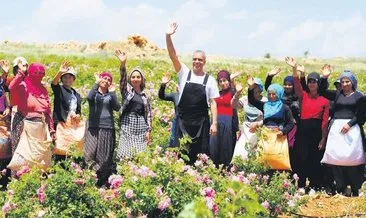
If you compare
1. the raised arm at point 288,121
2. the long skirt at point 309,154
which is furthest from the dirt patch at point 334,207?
the raised arm at point 288,121

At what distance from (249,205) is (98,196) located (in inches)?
108

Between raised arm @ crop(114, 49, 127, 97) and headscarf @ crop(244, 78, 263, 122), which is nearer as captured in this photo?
raised arm @ crop(114, 49, 127, 97)

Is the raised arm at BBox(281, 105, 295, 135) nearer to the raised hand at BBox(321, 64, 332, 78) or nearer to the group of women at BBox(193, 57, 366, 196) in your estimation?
the group of women at BBox(193, 57, 366, 196)

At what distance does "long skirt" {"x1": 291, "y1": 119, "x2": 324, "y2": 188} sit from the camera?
8414mm

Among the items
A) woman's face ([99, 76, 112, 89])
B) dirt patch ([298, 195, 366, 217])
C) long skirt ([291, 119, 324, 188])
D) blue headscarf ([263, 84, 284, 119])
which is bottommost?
dirt patch ([298, 195, 366, 217])

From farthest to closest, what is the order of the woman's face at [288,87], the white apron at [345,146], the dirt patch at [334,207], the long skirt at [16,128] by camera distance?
the woman's face at [288,87] < the white apron at [345,146] < the long skirt at [16,128] < the dirt patch at [334,207]

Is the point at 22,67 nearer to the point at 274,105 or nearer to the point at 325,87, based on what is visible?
the point at 274,105

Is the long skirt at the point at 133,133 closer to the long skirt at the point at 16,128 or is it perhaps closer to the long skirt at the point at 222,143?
the long skirt at the point at 222,143

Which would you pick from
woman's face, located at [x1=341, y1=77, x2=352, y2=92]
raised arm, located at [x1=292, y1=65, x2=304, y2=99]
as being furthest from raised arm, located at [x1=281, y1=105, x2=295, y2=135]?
woman's face, located at [x1=341, y1=77, x2=352, y2=92]

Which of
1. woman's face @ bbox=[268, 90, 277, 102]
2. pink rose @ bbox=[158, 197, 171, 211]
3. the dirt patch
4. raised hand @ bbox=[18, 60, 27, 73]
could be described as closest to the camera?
pink rose @ bbox=[158, 197, 171, 211]

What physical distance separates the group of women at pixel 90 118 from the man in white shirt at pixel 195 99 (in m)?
0.65

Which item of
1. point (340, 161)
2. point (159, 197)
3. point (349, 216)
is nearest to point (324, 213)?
point (349, 216)

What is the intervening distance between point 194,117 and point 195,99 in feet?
0.76

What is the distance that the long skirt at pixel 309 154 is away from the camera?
8414mm
